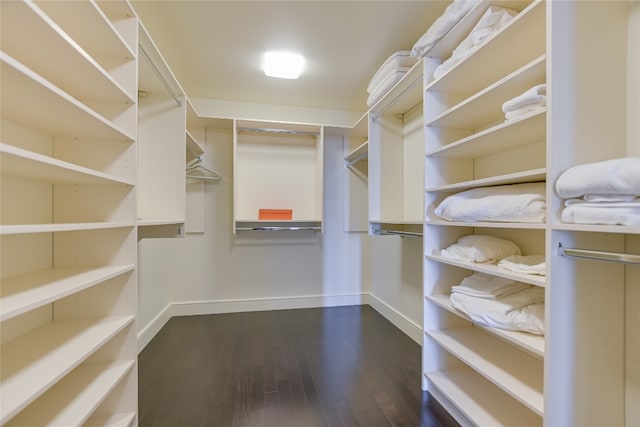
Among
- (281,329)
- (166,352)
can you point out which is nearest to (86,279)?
(166,352)

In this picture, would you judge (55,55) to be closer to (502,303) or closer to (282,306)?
(502,303)

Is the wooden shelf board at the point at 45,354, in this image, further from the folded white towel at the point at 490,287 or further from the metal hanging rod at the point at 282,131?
the metal hanging rod at the point at 282,131

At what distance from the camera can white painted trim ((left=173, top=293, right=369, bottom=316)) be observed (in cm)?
301

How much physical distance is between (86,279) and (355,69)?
7.69 ft

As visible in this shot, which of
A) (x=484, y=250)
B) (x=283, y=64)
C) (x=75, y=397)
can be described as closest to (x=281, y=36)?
(x=283, y=64)

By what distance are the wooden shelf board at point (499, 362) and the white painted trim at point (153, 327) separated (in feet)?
7.17

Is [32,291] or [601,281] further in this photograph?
[601,281]

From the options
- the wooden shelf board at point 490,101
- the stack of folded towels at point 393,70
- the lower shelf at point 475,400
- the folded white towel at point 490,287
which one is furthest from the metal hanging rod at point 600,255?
the stack of folded towels at point 393,70

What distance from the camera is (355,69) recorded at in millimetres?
2422

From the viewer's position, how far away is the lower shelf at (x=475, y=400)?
1.33 metres

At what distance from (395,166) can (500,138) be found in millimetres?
1206

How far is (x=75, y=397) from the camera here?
109 centimetres

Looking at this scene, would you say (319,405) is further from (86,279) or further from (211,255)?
(211,255)

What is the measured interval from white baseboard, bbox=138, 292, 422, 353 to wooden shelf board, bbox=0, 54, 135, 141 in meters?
1.86
